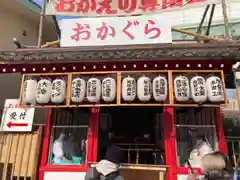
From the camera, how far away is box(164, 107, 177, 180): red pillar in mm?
6914

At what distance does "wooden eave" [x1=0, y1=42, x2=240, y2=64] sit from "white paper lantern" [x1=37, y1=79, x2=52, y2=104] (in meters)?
0.62

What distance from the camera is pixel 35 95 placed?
7.16m

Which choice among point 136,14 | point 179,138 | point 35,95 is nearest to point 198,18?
point 136,14

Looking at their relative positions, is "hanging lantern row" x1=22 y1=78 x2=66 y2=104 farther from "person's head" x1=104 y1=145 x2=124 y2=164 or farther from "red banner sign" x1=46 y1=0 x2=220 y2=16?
"red banner sign" x1=46 y1=0 x2=220 y2=16

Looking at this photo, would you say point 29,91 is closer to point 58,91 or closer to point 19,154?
point 58,91

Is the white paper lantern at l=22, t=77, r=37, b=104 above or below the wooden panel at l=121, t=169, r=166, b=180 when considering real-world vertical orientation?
above

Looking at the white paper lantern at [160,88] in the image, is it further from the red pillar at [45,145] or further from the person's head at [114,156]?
the red pillar at [45,145]

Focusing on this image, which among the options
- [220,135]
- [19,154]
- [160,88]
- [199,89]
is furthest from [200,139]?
[19,154]

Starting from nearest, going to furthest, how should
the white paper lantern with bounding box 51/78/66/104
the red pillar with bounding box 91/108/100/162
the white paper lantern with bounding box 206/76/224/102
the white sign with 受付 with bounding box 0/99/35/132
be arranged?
the white paper lantern with bounding box 206/76/224/102 < the white paper lantern with bounding box 51/78/66/104 < the red pillar with bounding box 91/108/100/162 < the white sign with 受付 with bounding box 0/99/35/132

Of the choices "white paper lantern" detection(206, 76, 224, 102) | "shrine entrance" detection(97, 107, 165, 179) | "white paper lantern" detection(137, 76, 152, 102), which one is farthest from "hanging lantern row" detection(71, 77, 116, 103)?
"white paper lantern" detection(206, 76, 224, 102)

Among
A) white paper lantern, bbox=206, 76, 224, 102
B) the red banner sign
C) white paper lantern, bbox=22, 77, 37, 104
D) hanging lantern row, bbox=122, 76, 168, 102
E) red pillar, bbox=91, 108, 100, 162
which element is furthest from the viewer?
the red banner sign

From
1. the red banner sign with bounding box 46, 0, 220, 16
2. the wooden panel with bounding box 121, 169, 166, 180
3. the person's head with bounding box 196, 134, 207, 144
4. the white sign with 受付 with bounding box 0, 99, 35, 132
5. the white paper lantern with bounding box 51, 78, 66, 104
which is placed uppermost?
the red banner sign with bounding box 46, 0, 220, 16

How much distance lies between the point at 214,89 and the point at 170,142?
1695mm

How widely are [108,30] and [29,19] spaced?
5507 mm
